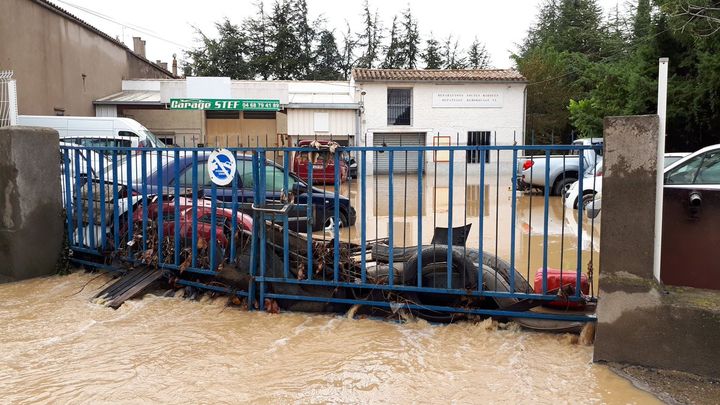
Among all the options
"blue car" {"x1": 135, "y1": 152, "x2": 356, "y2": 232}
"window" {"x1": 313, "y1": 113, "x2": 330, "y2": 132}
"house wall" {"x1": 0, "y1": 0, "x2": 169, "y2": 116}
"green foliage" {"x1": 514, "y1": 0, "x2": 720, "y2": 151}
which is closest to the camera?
"blue car" {"x1": 135, "y1": 152, "x2": 356, "y2": 232}

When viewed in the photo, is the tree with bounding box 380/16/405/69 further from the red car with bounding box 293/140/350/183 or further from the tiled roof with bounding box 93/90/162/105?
the red car with bounding box 293/140/350/183

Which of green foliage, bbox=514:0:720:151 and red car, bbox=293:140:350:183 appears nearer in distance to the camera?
red car, bbox=293:140:350:183

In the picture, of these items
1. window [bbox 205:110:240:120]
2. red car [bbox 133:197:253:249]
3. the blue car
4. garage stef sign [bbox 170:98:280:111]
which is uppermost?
garage stef sign [bbox 170:98:280:111]

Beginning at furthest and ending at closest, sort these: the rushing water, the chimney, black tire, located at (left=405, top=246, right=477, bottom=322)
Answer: the chimney < black tire, located at (left=405, top=246, right=477, bottom=322) < the rushing water

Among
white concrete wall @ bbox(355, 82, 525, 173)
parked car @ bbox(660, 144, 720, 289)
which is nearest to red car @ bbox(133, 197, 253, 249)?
parked car @ bbox(660, 144, 720, 289)

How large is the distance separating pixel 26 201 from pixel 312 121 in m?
19.5

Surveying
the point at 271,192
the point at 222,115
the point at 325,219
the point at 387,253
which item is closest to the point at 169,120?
the point at 222,115

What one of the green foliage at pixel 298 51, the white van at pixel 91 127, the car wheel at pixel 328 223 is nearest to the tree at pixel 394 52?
the green foliage at pixel 298 51

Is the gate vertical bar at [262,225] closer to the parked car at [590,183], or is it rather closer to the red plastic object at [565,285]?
the red plastic object at [565,285]

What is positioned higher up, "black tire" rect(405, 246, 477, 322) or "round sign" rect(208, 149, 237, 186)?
"round sign" rect(208, 149, 237, 186)

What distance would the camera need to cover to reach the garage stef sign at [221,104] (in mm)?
Answer: 22625

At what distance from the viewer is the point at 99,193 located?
22.0ft

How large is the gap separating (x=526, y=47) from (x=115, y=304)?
48.7 meters

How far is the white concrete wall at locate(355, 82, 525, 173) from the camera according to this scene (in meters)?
27.4
